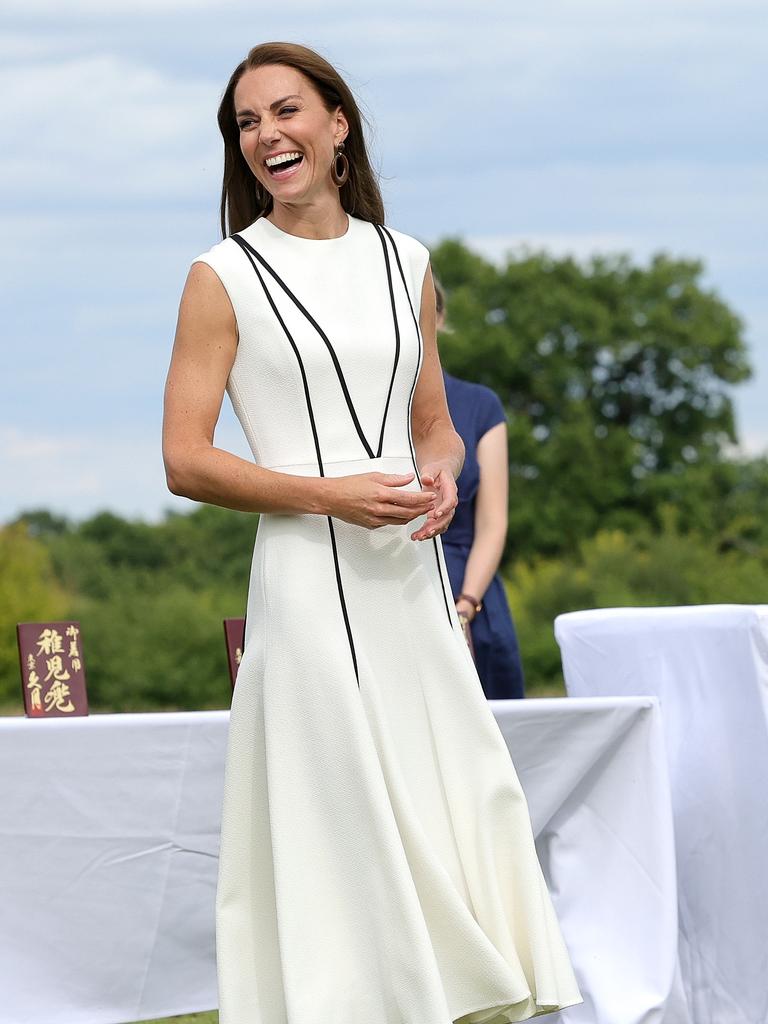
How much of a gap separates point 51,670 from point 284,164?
1415 millimetres

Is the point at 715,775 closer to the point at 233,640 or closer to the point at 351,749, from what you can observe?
the point at 233,640

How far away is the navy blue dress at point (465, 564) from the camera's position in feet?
12.1

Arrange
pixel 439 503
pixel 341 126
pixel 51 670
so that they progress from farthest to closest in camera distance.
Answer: pixel 51 670 → pixel 341 126 → pixel 439 503

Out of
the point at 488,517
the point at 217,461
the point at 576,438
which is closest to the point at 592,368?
the point at 576,438

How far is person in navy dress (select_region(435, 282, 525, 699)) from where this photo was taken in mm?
3656

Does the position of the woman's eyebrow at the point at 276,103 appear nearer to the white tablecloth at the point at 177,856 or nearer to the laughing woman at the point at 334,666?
the laughing woman at the point at 334,666

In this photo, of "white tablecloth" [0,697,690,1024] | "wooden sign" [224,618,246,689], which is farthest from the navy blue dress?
"wooden sign" [224,618,246,689]

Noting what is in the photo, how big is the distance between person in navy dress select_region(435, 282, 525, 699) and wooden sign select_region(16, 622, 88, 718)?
0.93 meters

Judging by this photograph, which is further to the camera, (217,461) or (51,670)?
(51,670)

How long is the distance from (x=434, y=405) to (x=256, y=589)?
0.49 m

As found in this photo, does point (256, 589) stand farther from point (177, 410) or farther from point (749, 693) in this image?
point (749, 693)

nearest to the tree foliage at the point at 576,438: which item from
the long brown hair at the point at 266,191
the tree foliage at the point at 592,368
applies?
the tree foliage at the point at 592,368

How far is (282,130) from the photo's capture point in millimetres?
2166

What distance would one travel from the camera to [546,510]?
79.5ft
